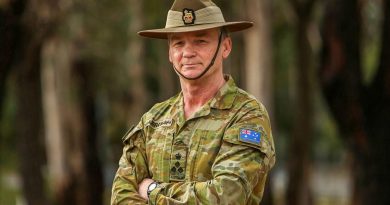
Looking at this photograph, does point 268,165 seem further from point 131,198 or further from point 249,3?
point 249,3

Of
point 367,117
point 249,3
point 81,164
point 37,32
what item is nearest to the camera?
point 367,117

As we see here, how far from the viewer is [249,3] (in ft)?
67.5

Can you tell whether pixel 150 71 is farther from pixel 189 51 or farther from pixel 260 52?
pixel 189 51

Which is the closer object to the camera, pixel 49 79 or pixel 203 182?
pixel 203 182

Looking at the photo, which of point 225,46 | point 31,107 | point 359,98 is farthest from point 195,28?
point 31,107

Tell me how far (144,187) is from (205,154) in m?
0.35

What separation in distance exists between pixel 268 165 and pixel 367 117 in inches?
326

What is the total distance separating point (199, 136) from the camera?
4.82m

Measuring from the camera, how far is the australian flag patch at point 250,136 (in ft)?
15.4

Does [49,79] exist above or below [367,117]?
below

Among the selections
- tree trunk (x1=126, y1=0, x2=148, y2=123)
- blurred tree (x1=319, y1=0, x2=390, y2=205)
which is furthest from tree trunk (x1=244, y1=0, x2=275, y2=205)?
blurred tree (x1=319, y1=0, x2=390, y2=205)

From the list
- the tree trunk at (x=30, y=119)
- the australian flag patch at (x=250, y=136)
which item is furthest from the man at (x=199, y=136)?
the tree trunk at (x=30, y=119)

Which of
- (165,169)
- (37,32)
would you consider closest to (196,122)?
(165,169)

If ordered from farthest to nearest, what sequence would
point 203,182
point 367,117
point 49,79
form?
1. point 49,79
2. point 367,117
3. point 203,182
